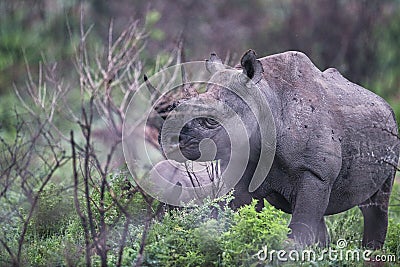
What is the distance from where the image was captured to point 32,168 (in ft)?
29.1

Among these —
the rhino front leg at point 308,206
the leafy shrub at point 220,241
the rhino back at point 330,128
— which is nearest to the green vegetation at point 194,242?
the leafy shrub at point 220,241

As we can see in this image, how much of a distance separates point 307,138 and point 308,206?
1.73ft

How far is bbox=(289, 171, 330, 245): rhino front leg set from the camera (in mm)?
5926

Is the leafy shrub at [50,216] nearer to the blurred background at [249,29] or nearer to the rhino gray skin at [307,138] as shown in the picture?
the rhino gray skin at [307,138]

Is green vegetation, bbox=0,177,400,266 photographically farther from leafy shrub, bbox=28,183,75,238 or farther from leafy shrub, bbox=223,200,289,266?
leafy shrub, bbox=28,183,75,238

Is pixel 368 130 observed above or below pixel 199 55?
below

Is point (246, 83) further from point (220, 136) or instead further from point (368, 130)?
point (368, 130)

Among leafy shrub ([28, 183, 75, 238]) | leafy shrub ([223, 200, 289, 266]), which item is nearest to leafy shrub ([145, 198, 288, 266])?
leafy shrub ([223, 200, 289, 266])

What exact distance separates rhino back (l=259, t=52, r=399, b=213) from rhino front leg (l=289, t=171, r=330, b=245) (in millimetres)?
78

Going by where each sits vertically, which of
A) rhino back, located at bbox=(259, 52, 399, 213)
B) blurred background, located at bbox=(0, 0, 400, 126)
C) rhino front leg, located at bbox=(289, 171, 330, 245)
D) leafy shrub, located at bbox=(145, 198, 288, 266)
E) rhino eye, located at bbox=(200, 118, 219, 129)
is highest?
blurred background, located at bbox=(0, 0, 400, 126)

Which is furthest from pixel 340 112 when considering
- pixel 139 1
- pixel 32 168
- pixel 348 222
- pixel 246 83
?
pixel 139 1

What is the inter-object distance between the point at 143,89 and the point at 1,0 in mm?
7993

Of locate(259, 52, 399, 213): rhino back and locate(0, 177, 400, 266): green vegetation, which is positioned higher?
locate(259, 52, 399, 213): rhino back

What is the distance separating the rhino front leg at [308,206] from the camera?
5.93 metres
